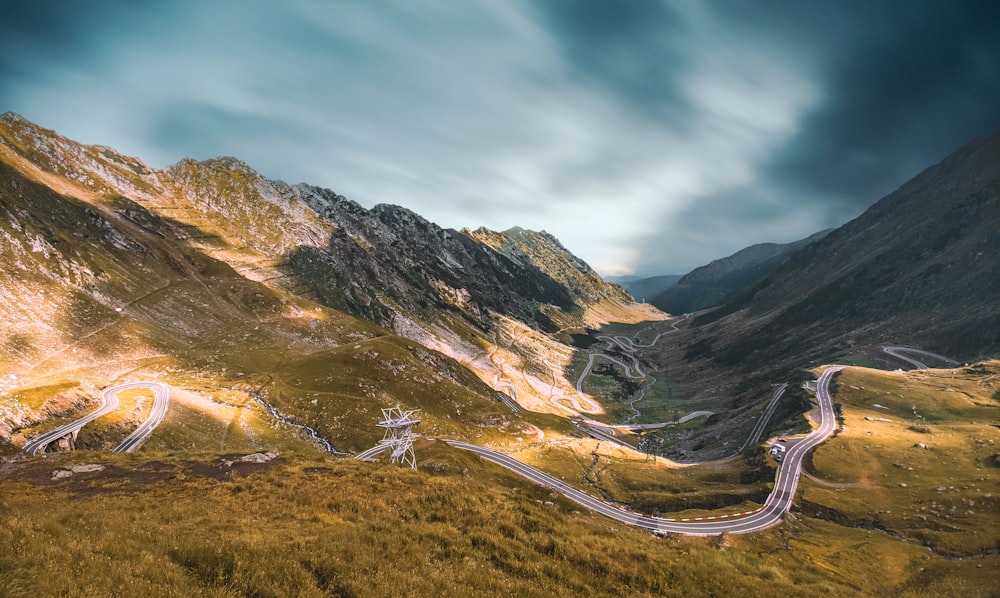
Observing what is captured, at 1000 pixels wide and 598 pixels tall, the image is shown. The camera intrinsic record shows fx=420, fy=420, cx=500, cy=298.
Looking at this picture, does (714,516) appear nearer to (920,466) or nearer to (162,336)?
(920,466)

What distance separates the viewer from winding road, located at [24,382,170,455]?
171ft

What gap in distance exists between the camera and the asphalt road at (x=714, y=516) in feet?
222

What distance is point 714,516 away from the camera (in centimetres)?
7238

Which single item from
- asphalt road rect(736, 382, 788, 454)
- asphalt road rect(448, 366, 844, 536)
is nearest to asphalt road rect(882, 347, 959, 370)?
asphalt road rect(736, 382, 788, 454)

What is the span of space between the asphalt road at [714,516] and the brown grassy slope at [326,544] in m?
53.6

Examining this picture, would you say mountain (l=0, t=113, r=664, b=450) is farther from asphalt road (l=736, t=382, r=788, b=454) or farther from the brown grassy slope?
asphalt road (l=736, t=382, r=788, b=454)

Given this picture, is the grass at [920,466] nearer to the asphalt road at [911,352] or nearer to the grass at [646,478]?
the grass at [646,478]

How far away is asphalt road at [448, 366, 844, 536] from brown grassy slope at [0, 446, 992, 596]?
5356 centimetres

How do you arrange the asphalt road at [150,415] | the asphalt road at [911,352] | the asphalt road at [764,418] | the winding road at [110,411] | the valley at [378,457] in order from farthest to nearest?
the asphalt road at [911,352], the asphalt road at [764,418], the asphalt road at [150,415], the winding road at [110,411], the valley at [378,457]

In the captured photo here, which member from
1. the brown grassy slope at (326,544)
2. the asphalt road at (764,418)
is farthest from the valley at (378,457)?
the asphalt road at (764,418)

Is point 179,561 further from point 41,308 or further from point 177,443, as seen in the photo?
point 41,308

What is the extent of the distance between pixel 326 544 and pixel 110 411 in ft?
245

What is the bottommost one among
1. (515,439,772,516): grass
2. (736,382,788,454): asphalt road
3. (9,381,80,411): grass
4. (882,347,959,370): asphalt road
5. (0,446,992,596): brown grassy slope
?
(515,439,772,516): grass

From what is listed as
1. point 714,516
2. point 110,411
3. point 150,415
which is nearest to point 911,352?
point 714,516
